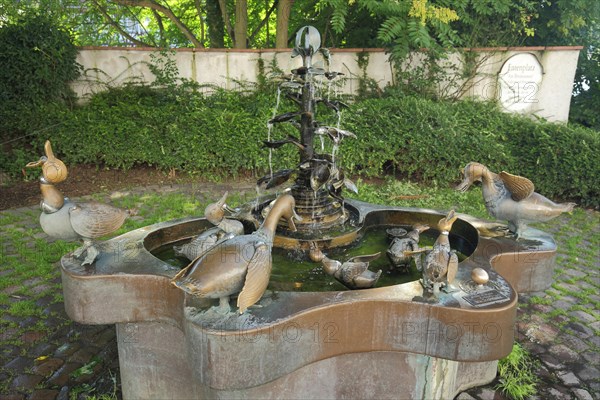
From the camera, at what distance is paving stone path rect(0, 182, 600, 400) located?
338cm

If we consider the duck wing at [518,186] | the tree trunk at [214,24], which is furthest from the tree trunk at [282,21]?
the duck wing at [518,186]

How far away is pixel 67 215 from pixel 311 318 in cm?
164

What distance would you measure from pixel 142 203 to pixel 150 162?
1435mm

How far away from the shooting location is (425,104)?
335 inches

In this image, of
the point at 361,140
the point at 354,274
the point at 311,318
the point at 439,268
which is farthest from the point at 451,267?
the point at 361,140

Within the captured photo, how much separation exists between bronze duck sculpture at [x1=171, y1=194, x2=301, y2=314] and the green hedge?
5.88 meters

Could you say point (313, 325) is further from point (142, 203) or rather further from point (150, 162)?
point (150, 162)

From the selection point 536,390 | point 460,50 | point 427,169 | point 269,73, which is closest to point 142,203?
point 269,73

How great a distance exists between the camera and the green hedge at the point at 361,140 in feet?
26.6

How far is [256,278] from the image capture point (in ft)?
7.70

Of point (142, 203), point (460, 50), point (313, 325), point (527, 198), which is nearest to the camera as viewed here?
point (313, 325)

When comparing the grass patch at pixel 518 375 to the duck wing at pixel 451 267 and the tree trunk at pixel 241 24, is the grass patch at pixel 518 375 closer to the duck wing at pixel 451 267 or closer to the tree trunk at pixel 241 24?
the duck wing at pixel 451 267

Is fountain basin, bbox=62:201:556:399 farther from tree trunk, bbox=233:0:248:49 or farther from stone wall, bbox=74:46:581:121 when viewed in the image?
tree trunk, bbox=233:0:248:49

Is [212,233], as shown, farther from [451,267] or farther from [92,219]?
[451,267]
